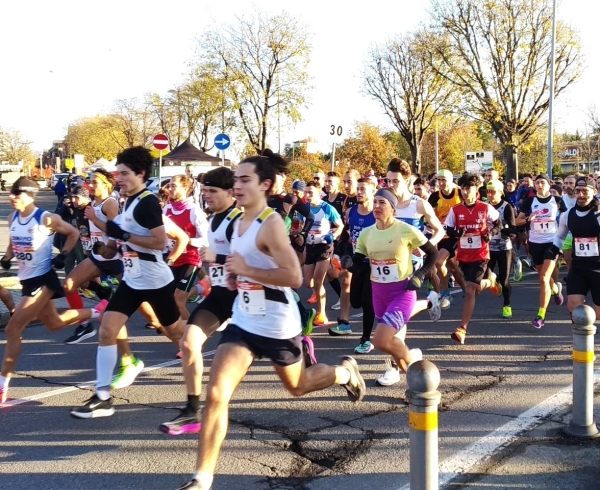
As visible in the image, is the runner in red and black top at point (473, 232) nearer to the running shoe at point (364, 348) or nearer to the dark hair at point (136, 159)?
the running shoe at point (364, 348)

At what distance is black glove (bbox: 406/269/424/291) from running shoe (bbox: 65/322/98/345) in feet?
14.0

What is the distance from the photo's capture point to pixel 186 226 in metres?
7.94

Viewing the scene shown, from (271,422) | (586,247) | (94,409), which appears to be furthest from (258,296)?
(586,247)

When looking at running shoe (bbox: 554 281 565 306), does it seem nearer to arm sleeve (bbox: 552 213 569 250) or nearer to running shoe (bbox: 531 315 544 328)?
running shoe (bbox: 531 315 544 328)

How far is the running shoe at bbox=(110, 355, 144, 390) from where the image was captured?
19.2ft

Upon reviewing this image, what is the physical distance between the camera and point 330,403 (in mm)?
5445

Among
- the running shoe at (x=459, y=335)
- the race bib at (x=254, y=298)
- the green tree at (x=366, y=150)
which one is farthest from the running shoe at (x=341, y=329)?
the green tree at (x=366, y=150)

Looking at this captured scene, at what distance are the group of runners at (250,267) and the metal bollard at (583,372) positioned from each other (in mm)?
1239

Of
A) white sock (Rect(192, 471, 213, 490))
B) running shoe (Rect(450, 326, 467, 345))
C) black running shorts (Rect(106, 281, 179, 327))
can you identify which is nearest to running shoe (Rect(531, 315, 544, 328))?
running shoe (Rect(450, 326, 467, 345))

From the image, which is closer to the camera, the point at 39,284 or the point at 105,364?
the point at 105,364

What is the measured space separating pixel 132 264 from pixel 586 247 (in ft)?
15.1

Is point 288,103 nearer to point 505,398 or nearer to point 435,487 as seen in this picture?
point 505,398

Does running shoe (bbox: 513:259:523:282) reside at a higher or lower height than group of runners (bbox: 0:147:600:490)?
lower

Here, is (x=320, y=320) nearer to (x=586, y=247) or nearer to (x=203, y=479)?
(x=586, y=247)
